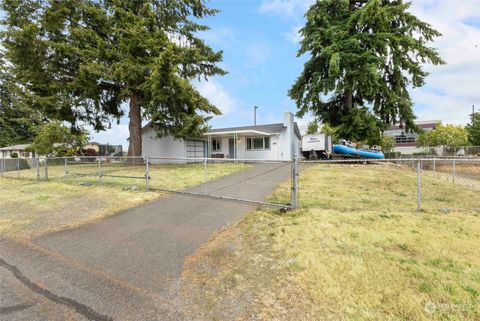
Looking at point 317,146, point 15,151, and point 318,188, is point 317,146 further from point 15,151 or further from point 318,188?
point 15,151

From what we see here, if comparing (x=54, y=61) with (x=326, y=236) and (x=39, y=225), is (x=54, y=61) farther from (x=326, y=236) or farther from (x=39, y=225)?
(x=326, y=236)

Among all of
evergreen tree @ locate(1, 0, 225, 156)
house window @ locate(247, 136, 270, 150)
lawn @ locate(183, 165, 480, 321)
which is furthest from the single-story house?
lawn @ locate(183, 165, 480, 321)

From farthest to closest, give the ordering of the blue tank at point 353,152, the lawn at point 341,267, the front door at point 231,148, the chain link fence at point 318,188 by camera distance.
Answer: the front door at point 231,148 < the blue tank at point 353,152 < the chain link fence at point 318,188 < the lawn at point 341,267

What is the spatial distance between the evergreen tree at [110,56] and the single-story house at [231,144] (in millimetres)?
3434

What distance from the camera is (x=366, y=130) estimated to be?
2245cm

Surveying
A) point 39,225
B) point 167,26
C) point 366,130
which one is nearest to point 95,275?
point 39,225

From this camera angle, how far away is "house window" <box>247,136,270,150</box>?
21469 mm

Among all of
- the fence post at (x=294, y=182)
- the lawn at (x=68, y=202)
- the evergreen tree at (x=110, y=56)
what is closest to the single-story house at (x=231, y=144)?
the evergreen tree at (x=110, y=56)

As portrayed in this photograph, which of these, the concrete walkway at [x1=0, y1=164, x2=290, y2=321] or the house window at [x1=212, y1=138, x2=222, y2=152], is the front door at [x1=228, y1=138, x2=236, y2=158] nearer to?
the house window at [x1=212, y1=138, x2=222, y2=152]

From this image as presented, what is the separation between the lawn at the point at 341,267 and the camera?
2656 mm

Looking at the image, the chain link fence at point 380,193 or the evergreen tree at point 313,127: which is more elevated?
the evergreen tree at point 313,127

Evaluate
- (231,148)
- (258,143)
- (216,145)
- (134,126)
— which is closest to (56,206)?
(134,126)

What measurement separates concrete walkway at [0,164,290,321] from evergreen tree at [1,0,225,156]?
34.8ft

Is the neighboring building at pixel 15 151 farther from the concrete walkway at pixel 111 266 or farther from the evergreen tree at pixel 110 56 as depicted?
the concrete walkway at pixel 111 266
